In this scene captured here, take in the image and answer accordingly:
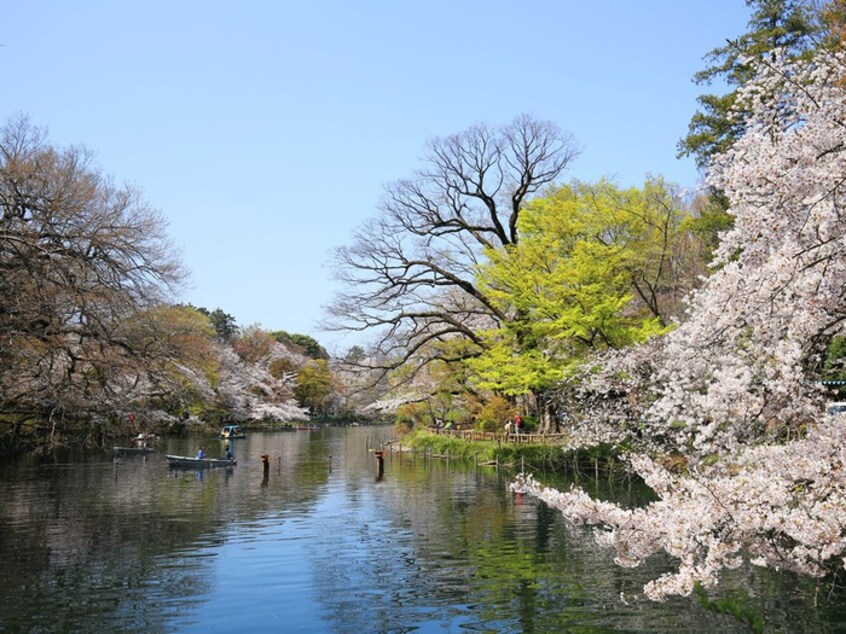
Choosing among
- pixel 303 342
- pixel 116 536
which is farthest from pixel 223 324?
pixel 116 536

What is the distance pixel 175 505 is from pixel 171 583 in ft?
30.5

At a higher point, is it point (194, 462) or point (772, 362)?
point (772, 362)

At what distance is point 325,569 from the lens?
13.0 m

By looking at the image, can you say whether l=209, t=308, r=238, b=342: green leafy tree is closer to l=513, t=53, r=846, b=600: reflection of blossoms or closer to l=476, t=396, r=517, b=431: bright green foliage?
l=476, t=396, r=517, b=431: bright green foliage

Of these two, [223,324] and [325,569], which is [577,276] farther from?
[223,324]

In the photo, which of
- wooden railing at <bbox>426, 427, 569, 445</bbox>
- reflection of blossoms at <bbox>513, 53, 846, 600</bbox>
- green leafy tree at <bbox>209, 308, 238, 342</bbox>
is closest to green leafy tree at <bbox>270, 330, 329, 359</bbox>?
green leafy tree at <bbox>209, 308, 238, 342</bbox>

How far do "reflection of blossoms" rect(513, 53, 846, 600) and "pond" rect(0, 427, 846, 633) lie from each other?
6.62ft

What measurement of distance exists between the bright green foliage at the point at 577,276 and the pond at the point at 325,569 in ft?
19.5

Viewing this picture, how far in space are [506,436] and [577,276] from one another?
9942 mm

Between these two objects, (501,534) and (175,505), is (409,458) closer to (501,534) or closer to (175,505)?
(175,505)

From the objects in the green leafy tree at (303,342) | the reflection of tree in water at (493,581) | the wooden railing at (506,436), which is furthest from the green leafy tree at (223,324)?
the reflection of tree in water at (493,581)

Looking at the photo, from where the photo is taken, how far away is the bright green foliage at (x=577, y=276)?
24.8m

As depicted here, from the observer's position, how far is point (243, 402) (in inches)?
2677

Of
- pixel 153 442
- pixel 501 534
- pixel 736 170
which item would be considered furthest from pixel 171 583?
pixel 153 442
